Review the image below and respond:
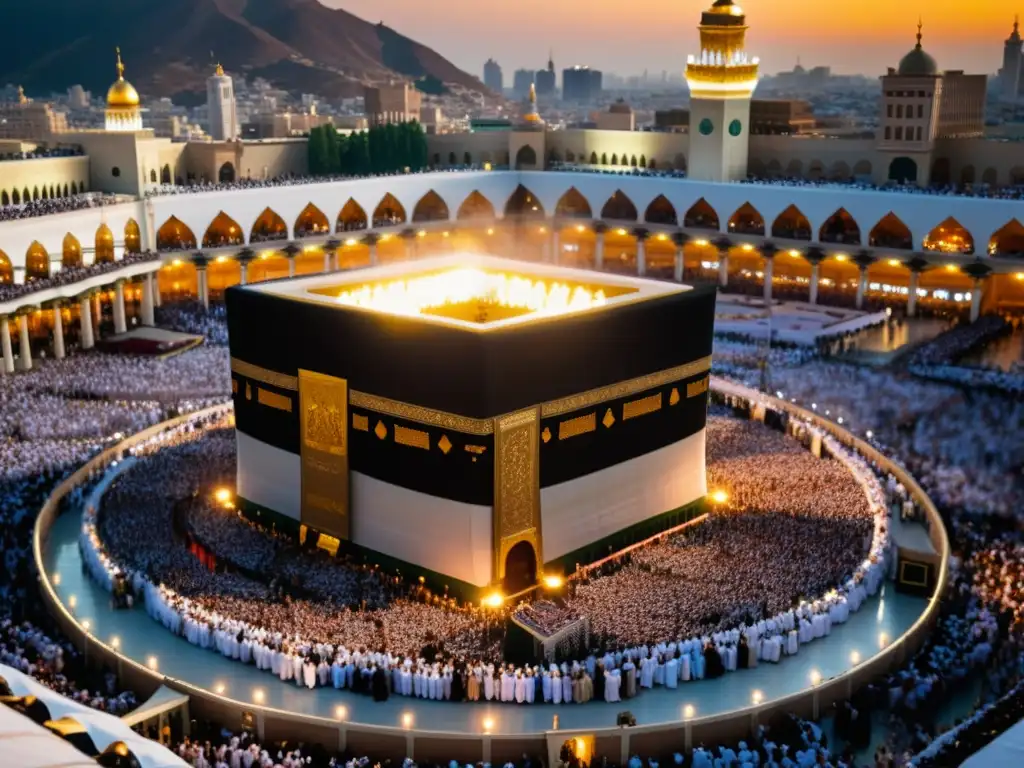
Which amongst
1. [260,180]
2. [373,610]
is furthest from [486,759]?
[260,180]

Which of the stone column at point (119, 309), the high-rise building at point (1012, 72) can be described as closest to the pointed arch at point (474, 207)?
the stone column at point (119, 309)

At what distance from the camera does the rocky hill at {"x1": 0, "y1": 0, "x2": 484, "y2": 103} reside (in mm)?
135875

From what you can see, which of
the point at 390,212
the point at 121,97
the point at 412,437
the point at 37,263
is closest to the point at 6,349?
the point at 37,263

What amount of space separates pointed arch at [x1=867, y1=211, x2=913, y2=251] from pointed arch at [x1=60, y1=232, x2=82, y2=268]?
2552 cm

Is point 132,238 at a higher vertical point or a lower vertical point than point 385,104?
lower

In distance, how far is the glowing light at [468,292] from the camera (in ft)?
73.3

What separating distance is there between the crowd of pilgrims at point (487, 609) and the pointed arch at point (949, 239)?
18.4 metres

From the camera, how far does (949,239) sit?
37.5 meters

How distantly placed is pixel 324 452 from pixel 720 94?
28882 mm

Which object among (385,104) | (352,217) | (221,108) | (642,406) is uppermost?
(385,104)

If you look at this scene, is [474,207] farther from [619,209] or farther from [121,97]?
[121,97]

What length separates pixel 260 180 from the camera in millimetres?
44844

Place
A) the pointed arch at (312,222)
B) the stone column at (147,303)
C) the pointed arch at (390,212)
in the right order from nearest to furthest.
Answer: the stone column at (147,303) → the pointed arch at (312,222) → the pointed arch at (390,212)

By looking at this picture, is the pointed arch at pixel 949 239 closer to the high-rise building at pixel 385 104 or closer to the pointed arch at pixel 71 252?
the pointed arch at pixel 71 252
